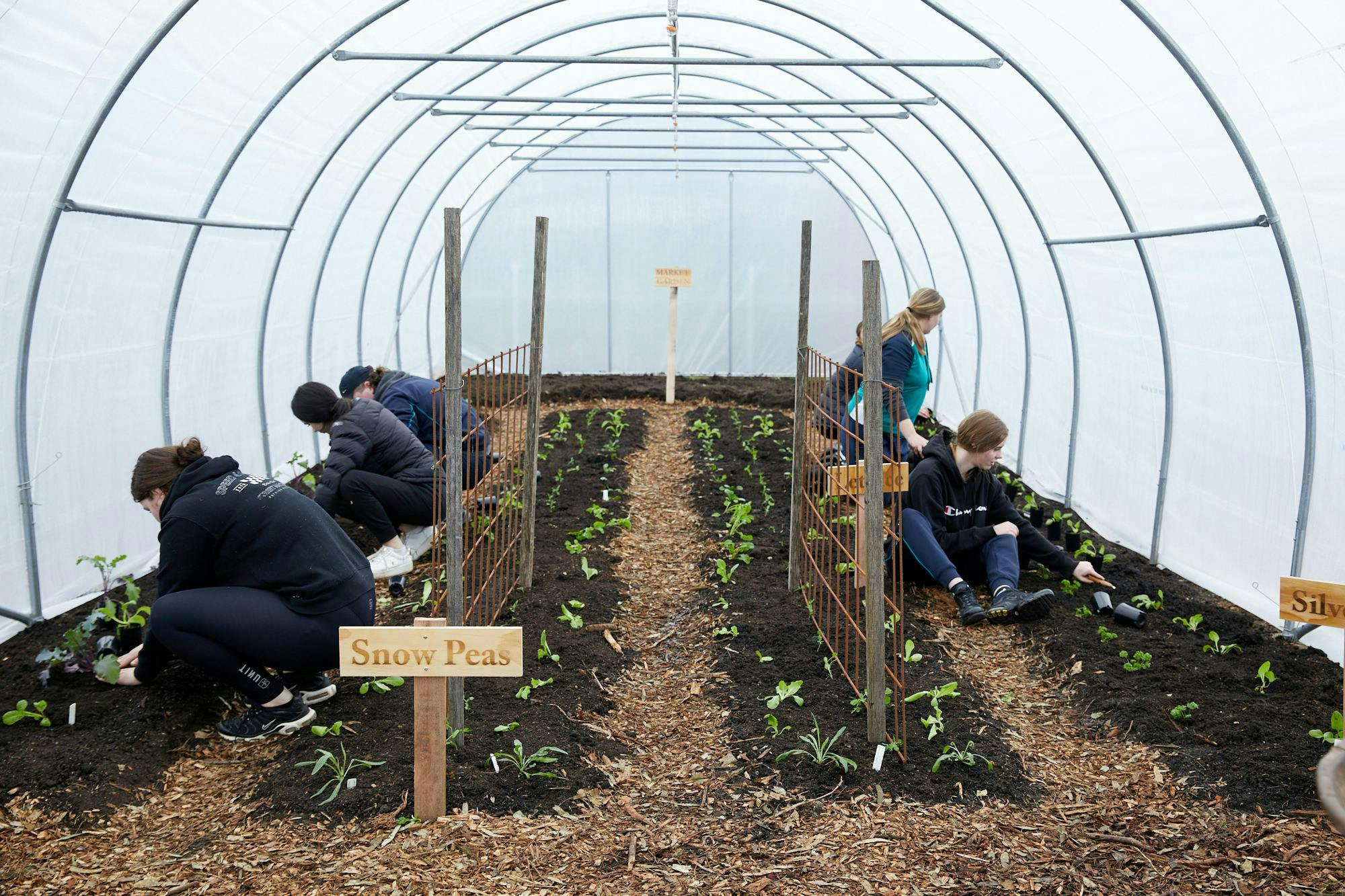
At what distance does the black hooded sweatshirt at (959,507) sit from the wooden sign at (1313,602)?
7.86ft

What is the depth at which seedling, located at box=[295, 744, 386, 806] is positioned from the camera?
11.6 feet

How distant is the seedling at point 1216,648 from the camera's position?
4.87 metres

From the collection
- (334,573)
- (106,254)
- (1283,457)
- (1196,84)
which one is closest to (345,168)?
(106,254)

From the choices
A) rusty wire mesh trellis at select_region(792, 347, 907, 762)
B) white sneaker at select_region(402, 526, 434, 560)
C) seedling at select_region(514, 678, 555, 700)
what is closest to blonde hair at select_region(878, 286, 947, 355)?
rusty wire mesh trellis at select_region(792, 347, 907, 762)

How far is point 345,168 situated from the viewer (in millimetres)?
9086

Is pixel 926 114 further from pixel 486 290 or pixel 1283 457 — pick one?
pixel 486 290

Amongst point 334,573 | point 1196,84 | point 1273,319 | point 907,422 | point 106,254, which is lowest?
point 334,573

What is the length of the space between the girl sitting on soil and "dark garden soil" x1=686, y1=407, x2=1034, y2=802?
0.32 metres

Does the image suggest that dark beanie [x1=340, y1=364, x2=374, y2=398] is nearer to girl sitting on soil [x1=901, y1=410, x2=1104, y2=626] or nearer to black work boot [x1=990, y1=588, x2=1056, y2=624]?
girl sitting on soil [x1=901, y1=410, x2=1104, y2=626]

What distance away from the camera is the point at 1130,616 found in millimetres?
5289

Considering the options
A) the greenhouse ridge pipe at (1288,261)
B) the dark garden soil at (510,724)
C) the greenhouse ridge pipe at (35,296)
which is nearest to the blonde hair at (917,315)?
the greenhouse ridge pipe at (1288,261)

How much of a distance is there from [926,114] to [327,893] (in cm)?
809

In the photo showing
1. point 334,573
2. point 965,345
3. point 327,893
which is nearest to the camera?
point 327,893

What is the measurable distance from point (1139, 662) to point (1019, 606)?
0.68m
